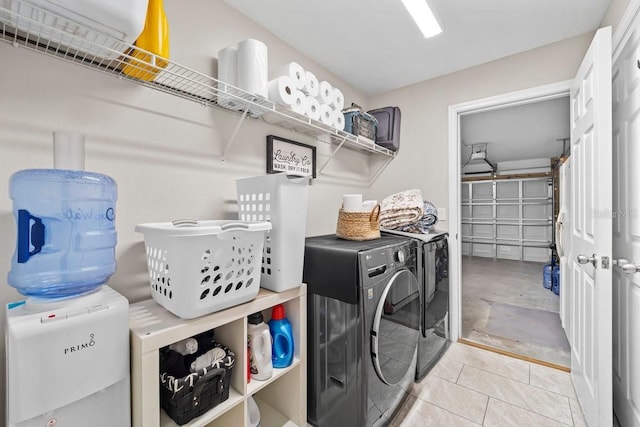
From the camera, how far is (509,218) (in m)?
7.00

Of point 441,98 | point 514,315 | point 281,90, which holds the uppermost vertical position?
point 441,98

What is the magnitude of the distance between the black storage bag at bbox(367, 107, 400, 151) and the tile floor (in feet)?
6.30

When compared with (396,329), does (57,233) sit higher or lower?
higher

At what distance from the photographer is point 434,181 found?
255 centimetres

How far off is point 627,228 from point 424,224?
3.51 feet

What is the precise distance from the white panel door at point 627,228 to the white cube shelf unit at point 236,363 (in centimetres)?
151

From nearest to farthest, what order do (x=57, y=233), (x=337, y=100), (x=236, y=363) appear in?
(x=57, y=233)
(x=236, y=363)
(x=337, y=100)

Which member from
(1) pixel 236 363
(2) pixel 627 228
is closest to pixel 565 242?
(2) pixel 627 228

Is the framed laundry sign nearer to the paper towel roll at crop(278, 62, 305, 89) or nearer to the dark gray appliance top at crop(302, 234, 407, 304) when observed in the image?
the paper towel roll at crop(278, 62, 305, 89)

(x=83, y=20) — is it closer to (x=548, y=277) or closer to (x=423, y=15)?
(x=423, y=15)

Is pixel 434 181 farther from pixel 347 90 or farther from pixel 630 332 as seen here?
pixel 630 332

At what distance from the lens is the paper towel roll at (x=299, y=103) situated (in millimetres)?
1600

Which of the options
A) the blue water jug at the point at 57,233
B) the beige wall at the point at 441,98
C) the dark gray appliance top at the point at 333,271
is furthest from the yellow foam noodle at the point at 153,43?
the beige wall at the point at 441,98

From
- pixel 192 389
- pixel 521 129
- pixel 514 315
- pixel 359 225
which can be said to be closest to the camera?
pixel 192 389
